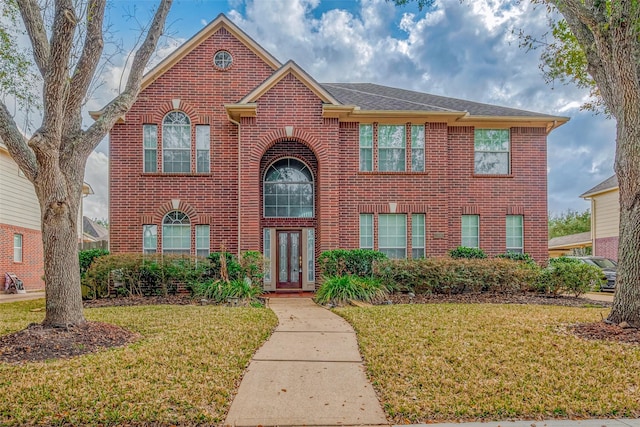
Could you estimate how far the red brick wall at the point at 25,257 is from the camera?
17016 millimetres

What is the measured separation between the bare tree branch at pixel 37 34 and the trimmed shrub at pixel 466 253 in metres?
11.9

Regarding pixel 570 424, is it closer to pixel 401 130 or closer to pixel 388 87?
pixel 401 130

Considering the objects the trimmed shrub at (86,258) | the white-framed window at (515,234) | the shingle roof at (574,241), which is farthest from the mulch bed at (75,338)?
the shingle roof at (574,241)

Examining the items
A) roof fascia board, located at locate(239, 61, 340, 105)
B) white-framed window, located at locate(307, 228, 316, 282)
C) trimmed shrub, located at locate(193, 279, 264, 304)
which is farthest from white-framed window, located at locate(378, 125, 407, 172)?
trimmed shrub, located at locate(193, 279, 264, 304)

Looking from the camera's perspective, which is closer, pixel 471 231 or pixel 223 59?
pixel 223 59

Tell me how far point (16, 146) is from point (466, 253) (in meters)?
12.2

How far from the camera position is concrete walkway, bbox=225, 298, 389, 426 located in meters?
4.15

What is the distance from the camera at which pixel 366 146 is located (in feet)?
46.9

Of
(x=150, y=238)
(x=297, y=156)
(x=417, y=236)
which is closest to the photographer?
(x=150, y=238)

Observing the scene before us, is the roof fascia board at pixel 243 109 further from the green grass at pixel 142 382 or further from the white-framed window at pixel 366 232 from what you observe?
the green grass at pixel 142 382

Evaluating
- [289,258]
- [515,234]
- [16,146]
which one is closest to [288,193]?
[289,258]

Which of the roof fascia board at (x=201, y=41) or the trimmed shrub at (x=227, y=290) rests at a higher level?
the roof fascia board at (x=201, y=41)

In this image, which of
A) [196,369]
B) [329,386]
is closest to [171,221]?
[196,369]

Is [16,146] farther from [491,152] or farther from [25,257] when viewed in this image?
[25,257]
